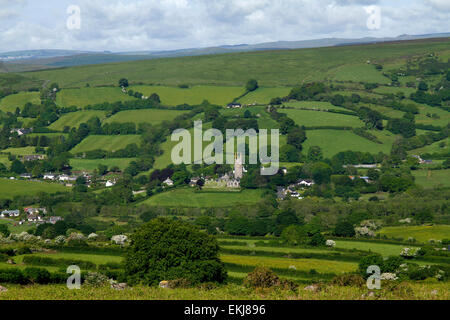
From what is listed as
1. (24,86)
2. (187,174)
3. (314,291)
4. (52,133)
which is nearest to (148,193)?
(187,174)

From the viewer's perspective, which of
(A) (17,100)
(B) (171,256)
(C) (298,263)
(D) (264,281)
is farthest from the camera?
(A) (17,100)

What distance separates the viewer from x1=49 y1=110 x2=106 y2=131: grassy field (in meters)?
143

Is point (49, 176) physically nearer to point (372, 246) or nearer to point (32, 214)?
point (32, 214)

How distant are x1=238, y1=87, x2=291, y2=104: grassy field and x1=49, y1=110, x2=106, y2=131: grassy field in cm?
3199

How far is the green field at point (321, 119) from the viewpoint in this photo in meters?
131

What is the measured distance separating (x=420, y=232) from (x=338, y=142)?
177 ft

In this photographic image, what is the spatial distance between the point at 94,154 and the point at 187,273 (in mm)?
89213

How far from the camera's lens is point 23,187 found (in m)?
105

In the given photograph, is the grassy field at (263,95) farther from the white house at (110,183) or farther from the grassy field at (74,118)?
the white house at (110,183)

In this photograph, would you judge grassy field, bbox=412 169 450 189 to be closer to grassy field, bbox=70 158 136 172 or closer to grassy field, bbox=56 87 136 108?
grassy field, bbox=70 158 136 172

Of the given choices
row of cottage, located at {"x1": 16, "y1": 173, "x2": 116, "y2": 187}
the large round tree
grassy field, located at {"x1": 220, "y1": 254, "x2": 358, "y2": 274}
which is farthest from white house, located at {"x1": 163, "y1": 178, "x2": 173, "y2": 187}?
the large round tree

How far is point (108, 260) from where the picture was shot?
2128 inches

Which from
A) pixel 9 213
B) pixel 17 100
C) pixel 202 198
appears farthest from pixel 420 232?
pixel 17 100

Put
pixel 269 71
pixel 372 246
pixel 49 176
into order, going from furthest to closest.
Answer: pixel 269 71
pixel 49 176
pixel 372 246
